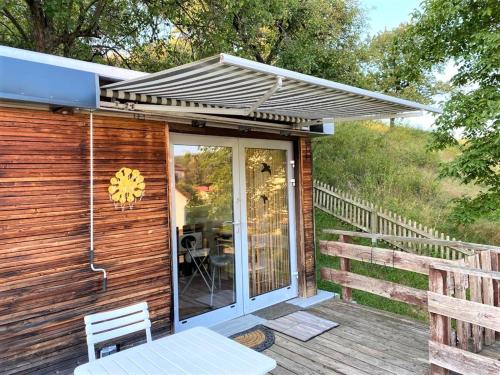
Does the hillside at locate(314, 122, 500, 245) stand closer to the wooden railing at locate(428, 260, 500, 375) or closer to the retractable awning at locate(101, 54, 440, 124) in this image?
the wooden railing at locate(428, 260, 500, 375)

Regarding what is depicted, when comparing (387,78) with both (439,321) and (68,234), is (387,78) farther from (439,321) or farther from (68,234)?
(68,234)

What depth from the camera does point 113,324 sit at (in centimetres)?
269

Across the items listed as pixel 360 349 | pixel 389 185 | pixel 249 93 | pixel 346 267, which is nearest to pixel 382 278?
pixel 346 267

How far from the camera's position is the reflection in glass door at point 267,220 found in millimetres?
4934

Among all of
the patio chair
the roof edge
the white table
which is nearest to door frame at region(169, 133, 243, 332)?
the patio chair

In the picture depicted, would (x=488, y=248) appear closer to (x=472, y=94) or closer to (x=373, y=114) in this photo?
(x=373, y=114)

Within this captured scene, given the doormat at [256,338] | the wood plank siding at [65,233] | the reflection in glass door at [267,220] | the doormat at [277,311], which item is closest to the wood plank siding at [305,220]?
the reflection in glass door at [267,220]

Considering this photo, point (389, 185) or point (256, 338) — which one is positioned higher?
point (389, 185)

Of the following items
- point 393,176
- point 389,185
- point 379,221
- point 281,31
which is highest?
point 281,31

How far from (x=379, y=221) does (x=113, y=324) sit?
7.02 m

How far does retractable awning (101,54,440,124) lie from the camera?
7.80ft

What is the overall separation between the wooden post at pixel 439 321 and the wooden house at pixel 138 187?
64.2 inches

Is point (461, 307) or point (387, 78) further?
point (387, 78)

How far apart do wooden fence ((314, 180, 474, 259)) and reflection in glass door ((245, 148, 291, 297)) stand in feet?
8.85
